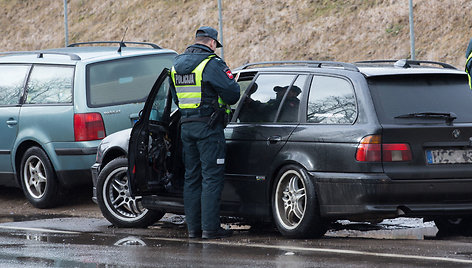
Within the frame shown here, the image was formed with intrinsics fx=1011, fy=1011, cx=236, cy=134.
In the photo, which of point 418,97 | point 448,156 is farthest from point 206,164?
point 448,156

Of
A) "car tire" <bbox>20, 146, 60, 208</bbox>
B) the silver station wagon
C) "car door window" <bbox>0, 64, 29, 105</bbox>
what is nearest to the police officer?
the silver station wagon

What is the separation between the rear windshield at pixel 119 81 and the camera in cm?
1152

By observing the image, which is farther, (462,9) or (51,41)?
(51,41)

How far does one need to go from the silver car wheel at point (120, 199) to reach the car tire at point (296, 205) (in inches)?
72.6

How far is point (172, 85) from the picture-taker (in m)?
9.21

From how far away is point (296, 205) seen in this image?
8.50m

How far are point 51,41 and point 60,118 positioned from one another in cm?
4097

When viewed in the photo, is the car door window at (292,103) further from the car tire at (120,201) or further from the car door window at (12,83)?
the car door window at (12,83)

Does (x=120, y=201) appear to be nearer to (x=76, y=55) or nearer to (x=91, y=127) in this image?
(x=91, y=127)

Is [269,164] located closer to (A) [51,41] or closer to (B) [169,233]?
(B) [169,233]

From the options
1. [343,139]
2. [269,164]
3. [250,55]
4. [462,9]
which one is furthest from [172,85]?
[250,55]

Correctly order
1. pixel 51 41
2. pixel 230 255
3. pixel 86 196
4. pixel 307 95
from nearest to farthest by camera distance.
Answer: pixel 230 255
pixel 307 95
pixel 86 196
pixel 51 41

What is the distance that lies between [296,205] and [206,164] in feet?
3.02

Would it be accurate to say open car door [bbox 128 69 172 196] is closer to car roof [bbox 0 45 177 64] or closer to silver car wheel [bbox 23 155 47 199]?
car roof [bbox 0 45 177 64]
